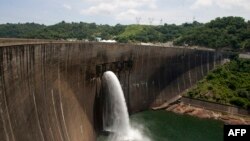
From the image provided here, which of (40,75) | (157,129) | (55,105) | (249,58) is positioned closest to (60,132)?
(55,105)

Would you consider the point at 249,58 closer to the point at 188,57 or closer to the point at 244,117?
the point at 188,57

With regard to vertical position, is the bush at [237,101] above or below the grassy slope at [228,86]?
below

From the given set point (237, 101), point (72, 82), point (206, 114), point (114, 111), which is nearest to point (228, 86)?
point (237, 101)

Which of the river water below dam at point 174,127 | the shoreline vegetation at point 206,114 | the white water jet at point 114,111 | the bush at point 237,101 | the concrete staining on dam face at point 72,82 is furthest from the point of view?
the bush at point 237,101

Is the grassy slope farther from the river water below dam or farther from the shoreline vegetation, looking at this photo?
the river water below dam

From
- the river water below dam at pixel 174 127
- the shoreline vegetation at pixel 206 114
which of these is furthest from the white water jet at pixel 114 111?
the shoreline vegetation at pixel 206 114

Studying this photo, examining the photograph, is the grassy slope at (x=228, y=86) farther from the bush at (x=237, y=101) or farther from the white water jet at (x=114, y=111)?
the white water jet at (x=114, y=111)

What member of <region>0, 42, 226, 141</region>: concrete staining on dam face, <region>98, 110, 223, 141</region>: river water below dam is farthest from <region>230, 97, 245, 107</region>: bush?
<region>0, 42, 226, 141</region>: concrete staining on dam face
